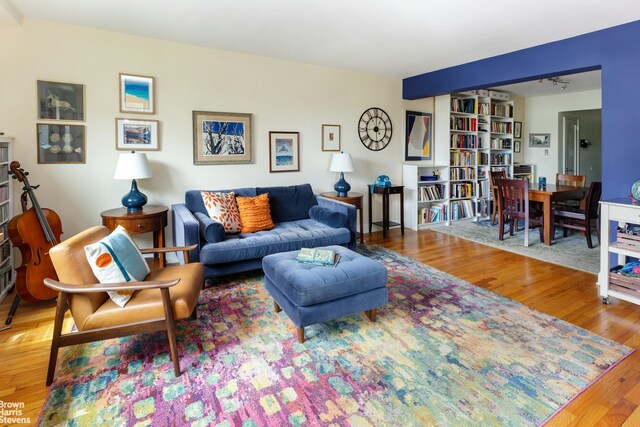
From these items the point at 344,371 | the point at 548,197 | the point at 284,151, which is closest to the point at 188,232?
the point at 344,371

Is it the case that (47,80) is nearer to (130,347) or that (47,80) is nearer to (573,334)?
(130,347)

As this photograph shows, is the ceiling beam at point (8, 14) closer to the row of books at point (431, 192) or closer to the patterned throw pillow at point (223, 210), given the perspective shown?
the patterned throw pillow at point (223, 210)

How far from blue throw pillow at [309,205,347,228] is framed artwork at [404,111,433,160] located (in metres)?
2.38

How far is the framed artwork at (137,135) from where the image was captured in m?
3.76

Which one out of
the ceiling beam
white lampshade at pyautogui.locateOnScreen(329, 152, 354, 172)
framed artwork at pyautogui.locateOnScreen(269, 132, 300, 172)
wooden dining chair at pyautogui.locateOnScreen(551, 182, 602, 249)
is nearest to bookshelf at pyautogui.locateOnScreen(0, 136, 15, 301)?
the ceiling beam

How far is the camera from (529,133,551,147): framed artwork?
23.9 ft

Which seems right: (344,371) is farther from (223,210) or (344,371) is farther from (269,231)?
(223,210)

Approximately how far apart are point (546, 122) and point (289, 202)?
5.99m

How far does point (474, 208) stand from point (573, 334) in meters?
4.24

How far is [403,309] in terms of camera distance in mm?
2811

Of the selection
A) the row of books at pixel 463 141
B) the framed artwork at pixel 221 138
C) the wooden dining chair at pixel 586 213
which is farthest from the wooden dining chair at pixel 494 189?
the framed artwork at pixel 221 138

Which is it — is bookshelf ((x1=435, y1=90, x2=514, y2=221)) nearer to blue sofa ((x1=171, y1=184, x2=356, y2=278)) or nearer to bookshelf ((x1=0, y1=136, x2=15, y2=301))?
blue sofa ((x1=171, y1=184, x2=356, y2=278))

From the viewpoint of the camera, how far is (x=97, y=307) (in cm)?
203

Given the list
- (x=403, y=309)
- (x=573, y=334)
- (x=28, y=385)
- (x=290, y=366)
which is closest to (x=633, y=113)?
(x=573, y=334)
